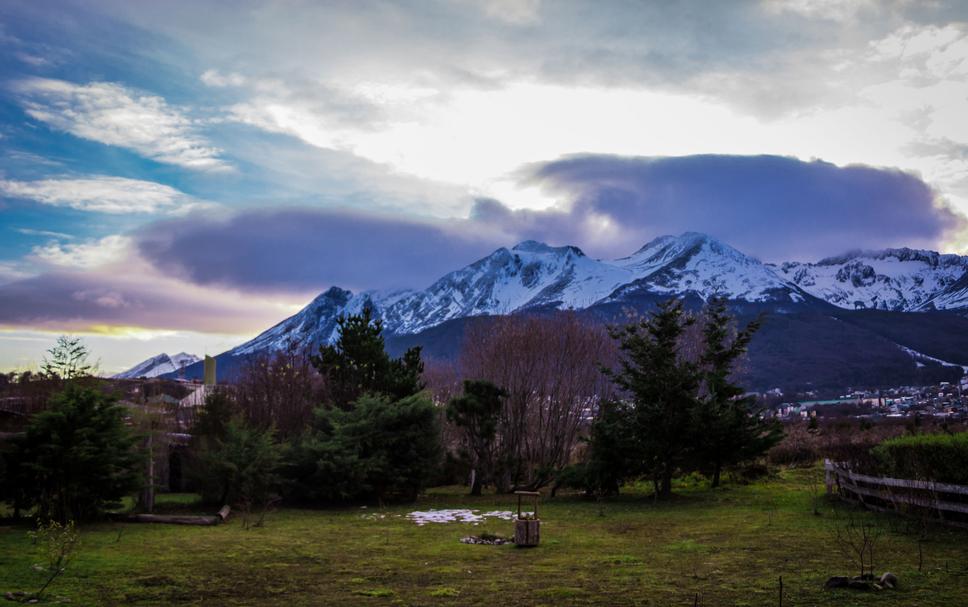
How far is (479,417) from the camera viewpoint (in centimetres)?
3125

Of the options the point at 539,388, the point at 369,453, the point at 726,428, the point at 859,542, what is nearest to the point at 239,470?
the point at 369,453

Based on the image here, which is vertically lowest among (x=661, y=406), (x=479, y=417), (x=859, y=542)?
(x=859, y=542)

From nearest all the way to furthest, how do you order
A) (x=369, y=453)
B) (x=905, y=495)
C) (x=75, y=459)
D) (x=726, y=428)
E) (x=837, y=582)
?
(x=837, y=582) → (x=905, y=495) → (x=75, y=459) → (x=726, y=428) → (x=369, y=453)

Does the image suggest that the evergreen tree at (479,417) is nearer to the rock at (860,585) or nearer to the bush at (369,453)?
the bush at (369,453)

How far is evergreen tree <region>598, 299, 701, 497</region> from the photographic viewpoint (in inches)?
981

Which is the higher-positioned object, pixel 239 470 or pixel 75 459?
pixel 75 459

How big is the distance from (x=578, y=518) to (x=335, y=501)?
1024 centimetres

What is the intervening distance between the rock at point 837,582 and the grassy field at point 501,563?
0.25 m

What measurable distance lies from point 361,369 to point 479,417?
18.4 feet

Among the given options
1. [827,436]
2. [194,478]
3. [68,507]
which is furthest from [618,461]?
[827,436]

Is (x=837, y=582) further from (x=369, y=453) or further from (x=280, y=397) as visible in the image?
(x=280, y=397)

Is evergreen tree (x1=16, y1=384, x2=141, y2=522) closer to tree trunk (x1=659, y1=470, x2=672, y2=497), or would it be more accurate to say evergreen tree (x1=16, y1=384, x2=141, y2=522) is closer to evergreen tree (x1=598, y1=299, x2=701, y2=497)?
evergreen tree (x1=598, y1=299, x2=701, y2=497)

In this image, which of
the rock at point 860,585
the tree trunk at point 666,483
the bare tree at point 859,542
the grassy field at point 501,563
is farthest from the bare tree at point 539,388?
the rock at point 860,585

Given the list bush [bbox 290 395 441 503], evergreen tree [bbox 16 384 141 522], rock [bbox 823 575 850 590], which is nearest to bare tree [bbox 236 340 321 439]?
bush [bbox 290 395 441 503]
